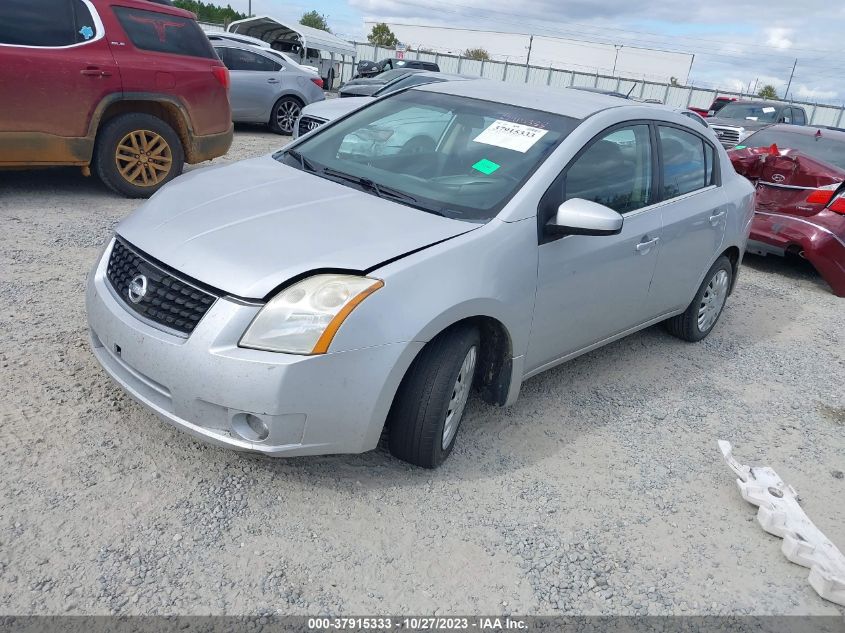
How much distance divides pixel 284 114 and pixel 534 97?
970cm

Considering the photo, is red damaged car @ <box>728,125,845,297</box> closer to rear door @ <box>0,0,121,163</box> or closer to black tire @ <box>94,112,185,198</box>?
black tire @ <box>94,112,185,198</box>

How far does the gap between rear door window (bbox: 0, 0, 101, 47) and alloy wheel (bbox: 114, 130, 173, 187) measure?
0.94 meters

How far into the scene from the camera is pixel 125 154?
6.63 meters

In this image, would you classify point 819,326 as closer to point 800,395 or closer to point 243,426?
point 800,395

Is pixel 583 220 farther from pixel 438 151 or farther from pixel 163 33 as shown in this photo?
pixel 163 33

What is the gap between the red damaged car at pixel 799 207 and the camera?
21.6 feet

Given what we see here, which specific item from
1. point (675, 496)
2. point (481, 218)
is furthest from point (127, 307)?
point (675, 496)

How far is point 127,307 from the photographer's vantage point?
108 inches

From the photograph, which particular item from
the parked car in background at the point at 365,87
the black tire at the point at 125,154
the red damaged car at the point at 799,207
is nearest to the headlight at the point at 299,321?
the black tire at the point at 125,154

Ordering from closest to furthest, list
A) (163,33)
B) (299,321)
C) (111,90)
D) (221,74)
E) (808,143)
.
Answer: (299,321), (111,90), (163,33), (221,74), (808,143)

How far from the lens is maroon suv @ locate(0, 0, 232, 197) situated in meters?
5.80

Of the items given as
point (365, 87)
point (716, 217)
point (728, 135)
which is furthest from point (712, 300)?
point (365, 87)

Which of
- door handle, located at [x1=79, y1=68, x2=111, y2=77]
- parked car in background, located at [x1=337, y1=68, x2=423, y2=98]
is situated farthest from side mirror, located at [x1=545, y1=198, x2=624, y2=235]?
parked car in background, located at [x1=337, y1=68, x2=423, y2=98]

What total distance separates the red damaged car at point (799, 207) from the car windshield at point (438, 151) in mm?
4315
